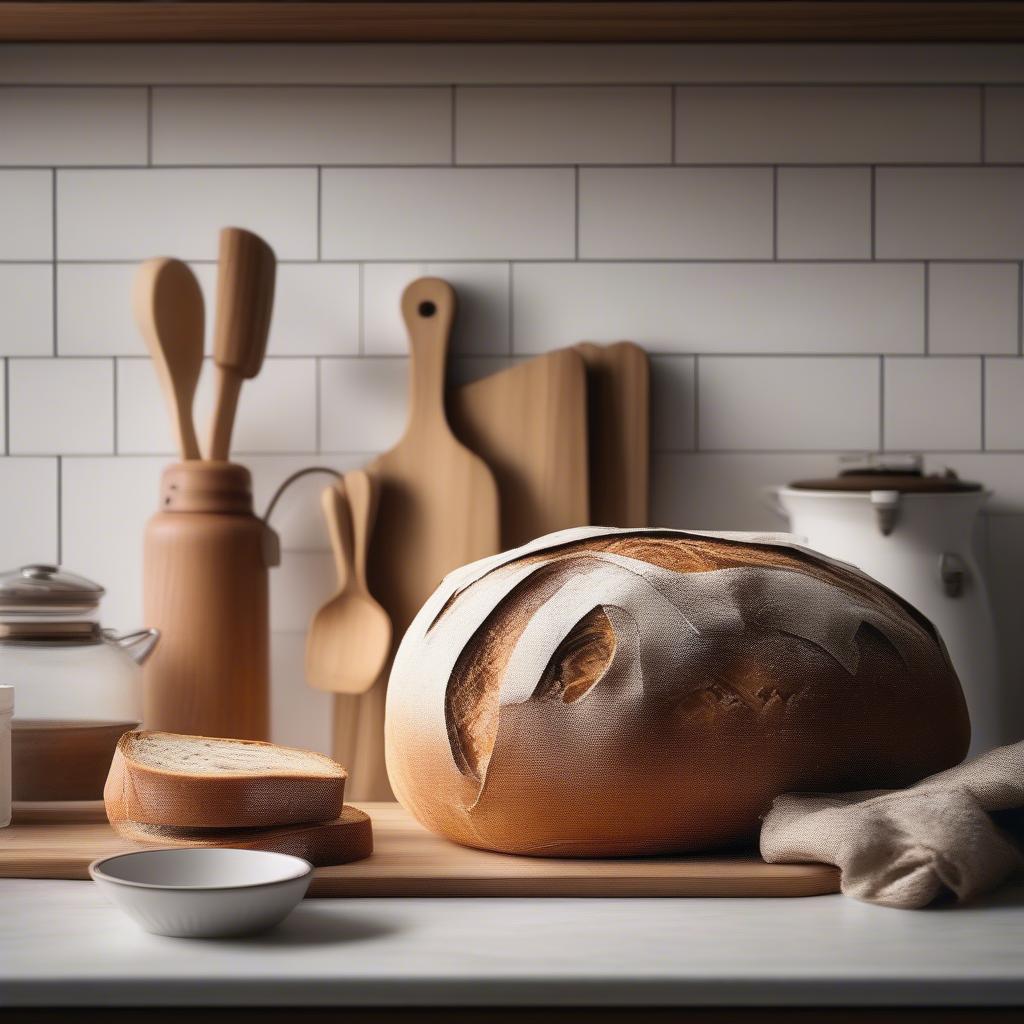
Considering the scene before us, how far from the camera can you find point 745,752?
0.72m

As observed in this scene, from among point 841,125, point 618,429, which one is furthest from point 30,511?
point 841,125

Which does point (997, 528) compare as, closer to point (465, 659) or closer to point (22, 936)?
point (465, 659)

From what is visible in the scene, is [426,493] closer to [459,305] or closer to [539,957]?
[459,305]

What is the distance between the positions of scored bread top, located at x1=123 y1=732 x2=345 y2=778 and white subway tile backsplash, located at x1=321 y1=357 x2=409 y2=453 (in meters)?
0.51

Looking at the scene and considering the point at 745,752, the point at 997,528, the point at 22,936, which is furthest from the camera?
the point at 997,528

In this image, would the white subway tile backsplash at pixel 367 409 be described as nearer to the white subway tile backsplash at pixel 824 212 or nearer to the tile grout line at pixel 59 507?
the tile grout line at pixel 59 507

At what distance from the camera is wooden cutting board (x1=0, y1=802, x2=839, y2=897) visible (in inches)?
27.5

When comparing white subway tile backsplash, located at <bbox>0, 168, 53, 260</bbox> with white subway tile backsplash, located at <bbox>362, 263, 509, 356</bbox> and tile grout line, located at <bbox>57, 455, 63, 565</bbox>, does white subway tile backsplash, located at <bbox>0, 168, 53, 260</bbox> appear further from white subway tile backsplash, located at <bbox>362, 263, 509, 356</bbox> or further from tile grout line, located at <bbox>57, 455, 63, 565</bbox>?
white subway tile backsplash, located at <bbox>362, 263, 509, 356</bbox>

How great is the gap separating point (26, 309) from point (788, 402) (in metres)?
0.84

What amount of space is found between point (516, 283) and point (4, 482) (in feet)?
1.98

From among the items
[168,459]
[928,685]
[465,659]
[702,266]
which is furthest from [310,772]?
[702,266]

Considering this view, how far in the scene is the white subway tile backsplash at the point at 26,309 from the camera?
52.6 inches

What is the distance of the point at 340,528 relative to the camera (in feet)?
4.03

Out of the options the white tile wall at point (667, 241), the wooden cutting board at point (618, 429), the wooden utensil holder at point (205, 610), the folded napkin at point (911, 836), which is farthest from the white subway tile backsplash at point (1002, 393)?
the wooden utensil holder at point (205, 610)
